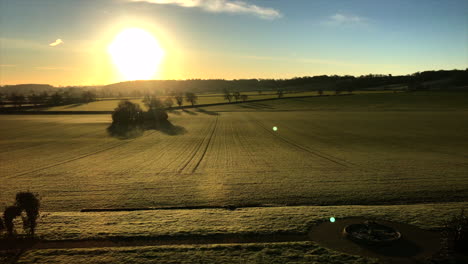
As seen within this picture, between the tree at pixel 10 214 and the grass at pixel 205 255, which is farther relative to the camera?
the tree at pixel 10 214

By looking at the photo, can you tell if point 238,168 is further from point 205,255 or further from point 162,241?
point 205,255

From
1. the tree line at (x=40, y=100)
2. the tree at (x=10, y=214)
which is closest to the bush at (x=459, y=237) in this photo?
the tree at (x=10, y=214)

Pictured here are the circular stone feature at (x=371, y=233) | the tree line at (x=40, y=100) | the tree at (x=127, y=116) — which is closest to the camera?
Result: the circular stone feature at (x=371, y=233)

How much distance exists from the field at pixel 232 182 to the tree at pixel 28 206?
2.23 feet

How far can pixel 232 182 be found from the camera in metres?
22.5

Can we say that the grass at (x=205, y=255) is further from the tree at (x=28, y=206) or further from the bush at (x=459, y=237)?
the bush at (x=459, y=237)

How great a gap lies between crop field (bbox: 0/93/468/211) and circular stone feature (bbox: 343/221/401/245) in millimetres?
4212

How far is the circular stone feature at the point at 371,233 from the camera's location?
12203mm

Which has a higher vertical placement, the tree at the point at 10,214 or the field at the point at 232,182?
the tree at the point at 10,214

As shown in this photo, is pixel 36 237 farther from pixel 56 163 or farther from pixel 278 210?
pixel 56 163

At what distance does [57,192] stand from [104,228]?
901 centimetres

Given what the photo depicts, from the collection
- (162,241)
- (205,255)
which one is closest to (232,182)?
(162,241)

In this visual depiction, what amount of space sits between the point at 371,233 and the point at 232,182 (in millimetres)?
11362

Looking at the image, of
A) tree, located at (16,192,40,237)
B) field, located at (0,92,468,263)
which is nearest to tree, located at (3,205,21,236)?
tree, located at (16,192,40,237)
